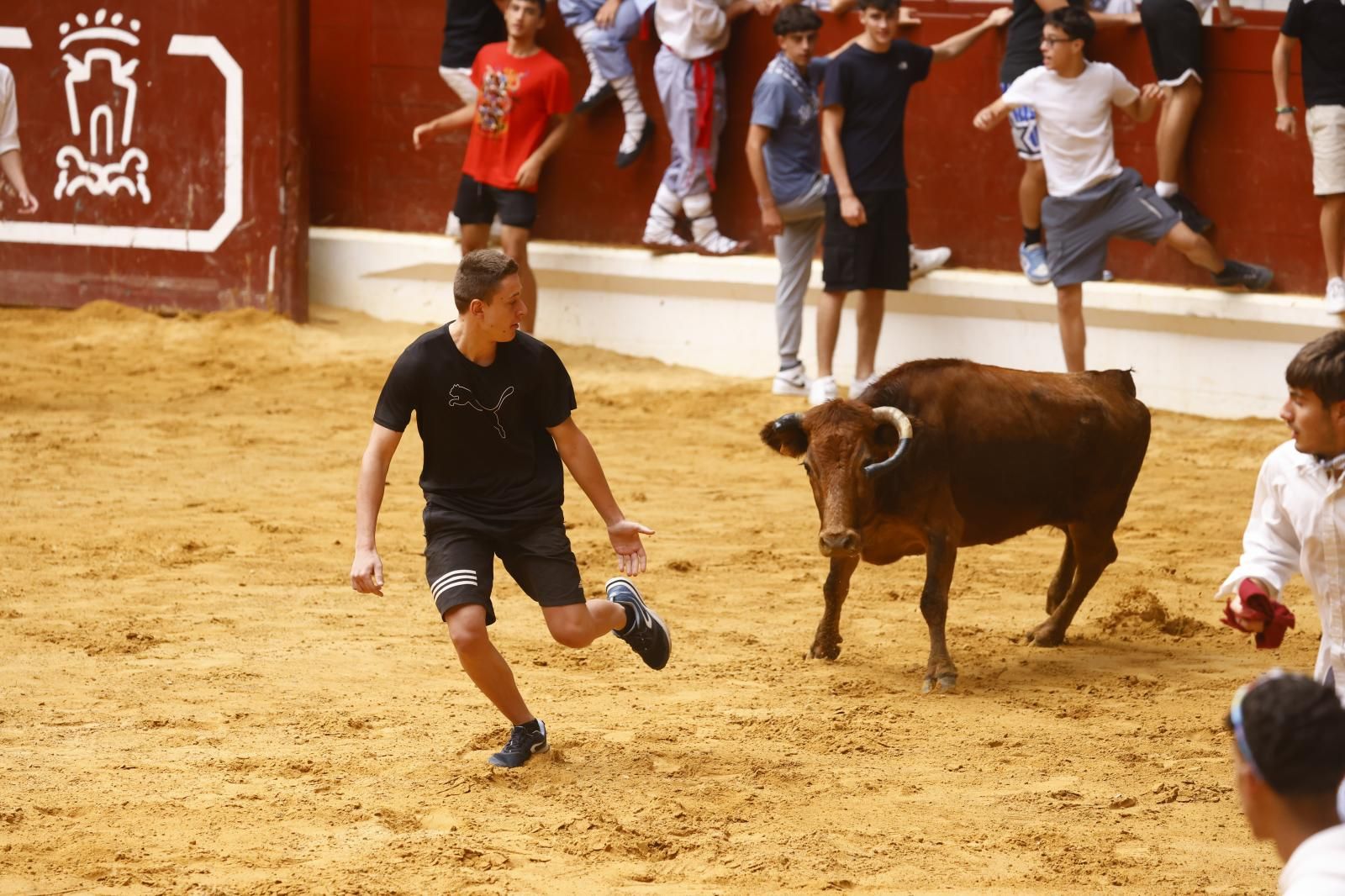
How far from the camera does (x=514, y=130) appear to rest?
11.9 meters

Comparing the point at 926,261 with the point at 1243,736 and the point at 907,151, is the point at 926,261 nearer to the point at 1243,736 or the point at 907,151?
the point at 907,151

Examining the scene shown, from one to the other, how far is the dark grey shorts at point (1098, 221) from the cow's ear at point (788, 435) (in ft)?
15.4

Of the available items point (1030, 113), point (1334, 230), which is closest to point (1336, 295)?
point (1334, 230)

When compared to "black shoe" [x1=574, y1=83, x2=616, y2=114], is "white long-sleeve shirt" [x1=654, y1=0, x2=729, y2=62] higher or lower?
higher

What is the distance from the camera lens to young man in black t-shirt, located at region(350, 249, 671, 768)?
484 cm

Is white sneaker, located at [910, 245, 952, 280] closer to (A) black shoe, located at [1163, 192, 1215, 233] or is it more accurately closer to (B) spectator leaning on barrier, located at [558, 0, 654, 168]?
(A) black shoe, located at [1163, 192, 1215, 233]

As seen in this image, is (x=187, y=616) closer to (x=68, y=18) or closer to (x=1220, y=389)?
(x=1220, y=389)

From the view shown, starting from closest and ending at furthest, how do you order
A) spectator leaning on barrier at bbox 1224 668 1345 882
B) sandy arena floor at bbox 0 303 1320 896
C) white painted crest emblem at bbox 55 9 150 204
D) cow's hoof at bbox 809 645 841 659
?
spectator leaning on barrier at bbox 1224 668 1345 882 → sandy arena floor at bbox 0 303 1320 896 → cow's hoof at bbox 809 645 841 659 → white painted crest emblem at bbox 55 9 150 204

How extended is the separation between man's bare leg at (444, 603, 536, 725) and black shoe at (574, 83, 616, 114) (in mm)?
8065

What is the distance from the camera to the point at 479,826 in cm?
461

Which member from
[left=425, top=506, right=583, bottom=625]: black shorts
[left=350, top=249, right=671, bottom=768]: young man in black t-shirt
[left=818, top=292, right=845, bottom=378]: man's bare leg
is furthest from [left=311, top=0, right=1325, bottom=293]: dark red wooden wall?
[left=425, top=506, right=583, bottom=625]: black shorts

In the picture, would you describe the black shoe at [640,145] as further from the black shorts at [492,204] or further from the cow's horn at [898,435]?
the cow's horn at [898,435]

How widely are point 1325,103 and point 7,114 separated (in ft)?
24.7

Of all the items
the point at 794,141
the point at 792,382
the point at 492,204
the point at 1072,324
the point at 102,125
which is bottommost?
the point at 792,382
